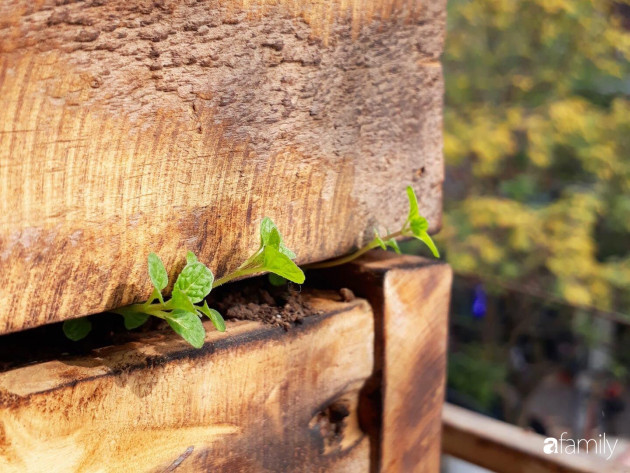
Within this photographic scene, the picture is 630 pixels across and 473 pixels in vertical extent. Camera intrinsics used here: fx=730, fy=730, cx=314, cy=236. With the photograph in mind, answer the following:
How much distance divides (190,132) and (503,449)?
1.07 m

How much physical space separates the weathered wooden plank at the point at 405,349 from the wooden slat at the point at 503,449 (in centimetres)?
33

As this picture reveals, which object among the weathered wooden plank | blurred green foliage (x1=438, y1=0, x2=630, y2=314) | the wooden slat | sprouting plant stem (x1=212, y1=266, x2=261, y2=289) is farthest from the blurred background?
sprouting plant stem (x1=212, y1=266, x2=261, y2=289)

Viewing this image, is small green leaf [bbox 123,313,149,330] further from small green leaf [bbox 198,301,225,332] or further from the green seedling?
the green seedling

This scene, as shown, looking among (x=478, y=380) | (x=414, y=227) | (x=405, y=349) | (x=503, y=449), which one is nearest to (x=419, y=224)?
(x=414, y=227)

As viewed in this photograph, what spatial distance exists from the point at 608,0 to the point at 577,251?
2.56m

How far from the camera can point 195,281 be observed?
81 cm

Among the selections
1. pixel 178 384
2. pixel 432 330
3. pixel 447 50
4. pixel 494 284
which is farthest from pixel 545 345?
pixel 178 384

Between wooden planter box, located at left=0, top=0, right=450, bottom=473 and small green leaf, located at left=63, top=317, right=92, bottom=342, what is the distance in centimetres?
5

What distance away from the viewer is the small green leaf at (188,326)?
794 mm

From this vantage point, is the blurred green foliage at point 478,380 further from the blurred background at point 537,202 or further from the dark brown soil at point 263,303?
the dark brown soil at point 263,303

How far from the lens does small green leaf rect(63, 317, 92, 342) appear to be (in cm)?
84

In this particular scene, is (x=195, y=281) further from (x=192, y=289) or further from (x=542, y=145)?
(x=542, y=145)

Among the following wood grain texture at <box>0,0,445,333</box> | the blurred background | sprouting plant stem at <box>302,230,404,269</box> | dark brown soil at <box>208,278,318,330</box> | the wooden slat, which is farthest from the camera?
the blurred background

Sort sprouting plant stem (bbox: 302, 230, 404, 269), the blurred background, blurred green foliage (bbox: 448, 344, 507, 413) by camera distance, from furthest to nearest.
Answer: blurred green foliage (bbox: 448, 344, 507, 413) → the blurred background → sprouting plant stem (bbox: 302, 230, 404, 269)
